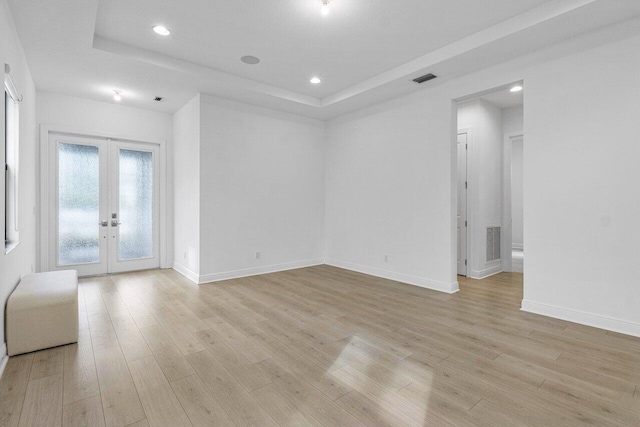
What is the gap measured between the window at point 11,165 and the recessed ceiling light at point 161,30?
1.40 metres

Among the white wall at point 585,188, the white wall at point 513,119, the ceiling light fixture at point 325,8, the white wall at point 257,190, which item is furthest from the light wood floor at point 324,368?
the white wall at point 513,119

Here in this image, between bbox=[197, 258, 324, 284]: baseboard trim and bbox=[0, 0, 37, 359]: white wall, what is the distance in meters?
2.10

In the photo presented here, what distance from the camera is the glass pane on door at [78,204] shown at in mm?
5066

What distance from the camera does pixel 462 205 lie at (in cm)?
554

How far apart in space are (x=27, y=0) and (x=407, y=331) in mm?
4378

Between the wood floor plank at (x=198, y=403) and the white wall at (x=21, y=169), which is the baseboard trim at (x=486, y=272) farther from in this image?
the white wall at (x=21, y=169)

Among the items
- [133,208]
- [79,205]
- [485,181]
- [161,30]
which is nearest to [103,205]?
[79,205]

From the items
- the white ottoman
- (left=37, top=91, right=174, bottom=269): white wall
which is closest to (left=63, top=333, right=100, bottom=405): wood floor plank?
the white ottoman

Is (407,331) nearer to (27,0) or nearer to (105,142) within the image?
(27,0)

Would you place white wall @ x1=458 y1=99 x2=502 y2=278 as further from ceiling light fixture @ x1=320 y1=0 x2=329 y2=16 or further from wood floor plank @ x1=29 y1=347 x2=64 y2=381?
wood floor plank @ x1=29 y1=347 x2=64 y2=381

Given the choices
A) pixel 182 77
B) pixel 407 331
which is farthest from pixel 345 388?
pixel 182 77

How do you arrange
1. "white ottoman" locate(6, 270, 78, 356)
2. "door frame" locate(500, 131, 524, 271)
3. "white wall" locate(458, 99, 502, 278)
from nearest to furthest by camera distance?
"white ottoman" locate(6, 270, 78, 356) → "white wall" locate(458, 99, 502, 278) → "door frame" locate(500, 131, 524, 271)

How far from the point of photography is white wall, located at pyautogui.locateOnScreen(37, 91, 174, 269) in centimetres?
492

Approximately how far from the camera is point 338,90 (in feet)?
17.2
